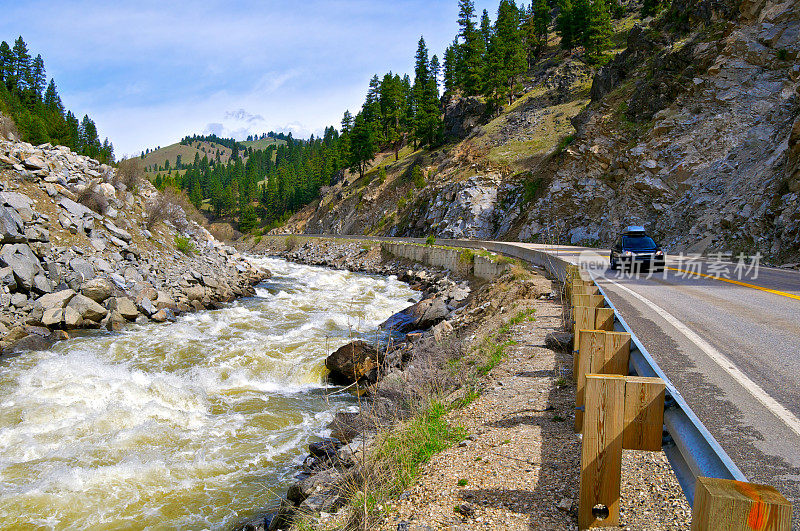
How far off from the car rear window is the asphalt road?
4.23 m

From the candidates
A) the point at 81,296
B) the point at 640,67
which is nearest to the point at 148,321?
the point at 81,296

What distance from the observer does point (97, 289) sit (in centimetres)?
1659

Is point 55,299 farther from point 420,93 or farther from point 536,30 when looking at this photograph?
point 536,30

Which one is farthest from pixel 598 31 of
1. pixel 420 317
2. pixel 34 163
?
pixel 34 163

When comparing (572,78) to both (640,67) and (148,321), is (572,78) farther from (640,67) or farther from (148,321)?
(148,321)

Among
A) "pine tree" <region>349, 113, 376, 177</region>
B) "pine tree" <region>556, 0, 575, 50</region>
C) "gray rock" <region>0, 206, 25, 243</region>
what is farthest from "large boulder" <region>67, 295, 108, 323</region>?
"pine tree" <region>556, 0, 575, 50</region>

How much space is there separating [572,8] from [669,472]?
243ft

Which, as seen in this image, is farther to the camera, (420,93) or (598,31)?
(420,93)

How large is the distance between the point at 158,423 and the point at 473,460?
7.44 meters

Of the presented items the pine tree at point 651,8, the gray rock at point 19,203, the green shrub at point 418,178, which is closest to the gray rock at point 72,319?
the gray rock at point 19,203

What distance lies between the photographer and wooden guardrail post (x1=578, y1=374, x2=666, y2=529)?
2.82 m

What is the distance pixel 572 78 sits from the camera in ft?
189

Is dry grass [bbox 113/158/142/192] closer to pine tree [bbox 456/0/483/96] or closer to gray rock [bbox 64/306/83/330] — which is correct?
gray rock [bbox 64/306/83/330]

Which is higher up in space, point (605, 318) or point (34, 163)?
point (34, 163)
